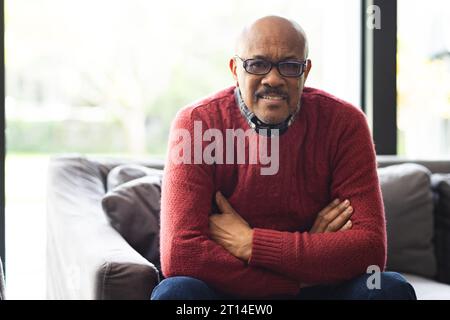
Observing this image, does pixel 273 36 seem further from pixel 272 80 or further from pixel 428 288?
pixel 428 288

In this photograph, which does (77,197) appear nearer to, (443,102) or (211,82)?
(211,82)

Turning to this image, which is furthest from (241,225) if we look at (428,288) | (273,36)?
(428,288)


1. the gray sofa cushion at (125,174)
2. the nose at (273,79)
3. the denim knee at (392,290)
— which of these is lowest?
the denim knee at (392,290)

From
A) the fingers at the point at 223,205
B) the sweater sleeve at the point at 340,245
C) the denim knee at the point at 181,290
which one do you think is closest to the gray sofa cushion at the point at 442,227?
the sweater sleeve at the point at 340,245

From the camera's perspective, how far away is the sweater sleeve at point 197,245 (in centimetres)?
179

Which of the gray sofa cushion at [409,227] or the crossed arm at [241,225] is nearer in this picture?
the crossed arm at [241,225]

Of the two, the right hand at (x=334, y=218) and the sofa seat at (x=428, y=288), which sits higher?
the right hand at (x=334, y=218)

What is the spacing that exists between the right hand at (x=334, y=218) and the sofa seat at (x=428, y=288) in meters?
0.43

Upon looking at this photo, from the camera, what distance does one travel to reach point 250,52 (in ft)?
6.39

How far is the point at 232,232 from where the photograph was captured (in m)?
1.86

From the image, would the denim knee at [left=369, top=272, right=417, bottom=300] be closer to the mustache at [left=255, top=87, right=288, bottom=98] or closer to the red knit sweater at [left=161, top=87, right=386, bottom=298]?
the red knit sweater at [left=161, top=87, right=386, bottom=298]

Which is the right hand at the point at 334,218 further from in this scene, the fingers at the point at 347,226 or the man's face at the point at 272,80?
the man's face at the point at 272,80

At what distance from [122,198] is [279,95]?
0.61 metres

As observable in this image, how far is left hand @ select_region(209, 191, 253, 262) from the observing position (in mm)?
1841
